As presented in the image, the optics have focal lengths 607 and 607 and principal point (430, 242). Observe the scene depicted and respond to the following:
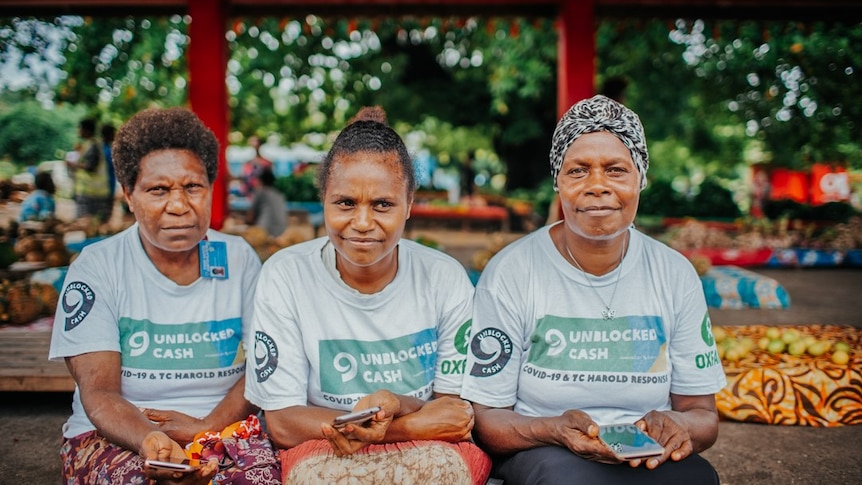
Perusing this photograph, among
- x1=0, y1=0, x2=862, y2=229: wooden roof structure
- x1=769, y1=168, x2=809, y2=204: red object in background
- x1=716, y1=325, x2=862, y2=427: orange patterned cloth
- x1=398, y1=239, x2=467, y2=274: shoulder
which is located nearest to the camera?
x1=398, y1=239, x2=467, y2=274: shoulder

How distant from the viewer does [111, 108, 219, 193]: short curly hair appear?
8.13 feet

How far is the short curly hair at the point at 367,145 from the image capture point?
2225 millimetres

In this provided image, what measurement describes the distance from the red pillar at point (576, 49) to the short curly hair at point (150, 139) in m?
5.47

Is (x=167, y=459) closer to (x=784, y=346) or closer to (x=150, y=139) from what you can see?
(x=150, y=139)

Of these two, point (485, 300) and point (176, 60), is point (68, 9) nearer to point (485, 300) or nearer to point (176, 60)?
point (176, 60)

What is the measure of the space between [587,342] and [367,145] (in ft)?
3.61

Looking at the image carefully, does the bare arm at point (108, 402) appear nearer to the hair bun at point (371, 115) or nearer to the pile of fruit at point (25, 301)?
the hair bun at point (371, 115)

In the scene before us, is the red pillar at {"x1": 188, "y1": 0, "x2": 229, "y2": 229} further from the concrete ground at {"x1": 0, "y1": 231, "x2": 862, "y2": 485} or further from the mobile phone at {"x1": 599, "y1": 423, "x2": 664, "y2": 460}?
the mobile phone at {"x1": 599, "y1": 423, "x2": 664, "y2": 460}

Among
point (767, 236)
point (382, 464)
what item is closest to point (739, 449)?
point (382, 464)

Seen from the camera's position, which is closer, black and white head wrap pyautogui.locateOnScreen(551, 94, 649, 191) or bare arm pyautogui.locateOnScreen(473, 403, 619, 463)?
bare arm pyautogui.locateOnScreen(473, 403, 619, 463)

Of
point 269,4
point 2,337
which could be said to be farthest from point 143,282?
point 269,4

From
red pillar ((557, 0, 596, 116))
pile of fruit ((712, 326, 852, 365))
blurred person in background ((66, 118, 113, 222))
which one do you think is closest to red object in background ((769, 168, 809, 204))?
red pillar ((557, 0, 596, 116))

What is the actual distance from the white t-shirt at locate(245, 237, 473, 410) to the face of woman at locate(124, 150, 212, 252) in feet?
1.42

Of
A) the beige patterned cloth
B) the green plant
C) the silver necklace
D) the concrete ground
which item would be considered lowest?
the concrete ground
